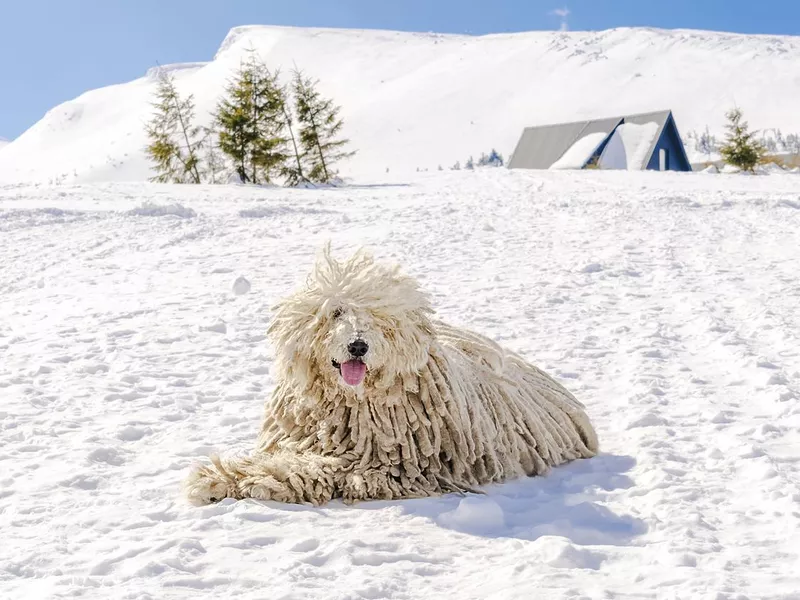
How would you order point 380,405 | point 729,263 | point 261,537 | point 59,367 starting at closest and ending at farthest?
point 261,537 < point 380,405 < point 59,367 < point 729,263

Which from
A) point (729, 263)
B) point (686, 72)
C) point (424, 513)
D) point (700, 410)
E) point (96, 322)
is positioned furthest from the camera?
point (686, 72)

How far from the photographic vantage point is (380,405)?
424 centimetres

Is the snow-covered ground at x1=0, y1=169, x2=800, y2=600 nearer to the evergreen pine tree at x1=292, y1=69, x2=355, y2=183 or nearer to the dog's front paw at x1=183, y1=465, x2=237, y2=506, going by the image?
the dog's front paw at x1=183, y1=465, x2=237, y2=506

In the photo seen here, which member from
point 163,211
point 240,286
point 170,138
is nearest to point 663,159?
Result: point 170,138

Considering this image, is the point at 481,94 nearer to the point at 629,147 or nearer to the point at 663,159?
the point at 663,159

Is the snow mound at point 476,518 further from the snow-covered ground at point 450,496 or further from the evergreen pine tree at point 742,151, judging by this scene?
the evergreen pine tree at point 742,151

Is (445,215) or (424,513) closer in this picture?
(424,513)

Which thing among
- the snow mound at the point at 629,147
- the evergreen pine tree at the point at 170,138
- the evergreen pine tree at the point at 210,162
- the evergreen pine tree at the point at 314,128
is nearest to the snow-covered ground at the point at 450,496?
the evergreen pine tree at the point at 170,138

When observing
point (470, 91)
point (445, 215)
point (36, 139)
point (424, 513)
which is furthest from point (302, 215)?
point (36, 139)

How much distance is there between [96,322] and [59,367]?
158cm

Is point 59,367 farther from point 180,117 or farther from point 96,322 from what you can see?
point 180,117

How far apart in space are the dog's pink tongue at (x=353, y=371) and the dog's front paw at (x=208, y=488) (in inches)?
29.4

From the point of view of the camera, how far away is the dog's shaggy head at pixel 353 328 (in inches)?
161

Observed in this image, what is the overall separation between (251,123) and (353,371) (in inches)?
1139
